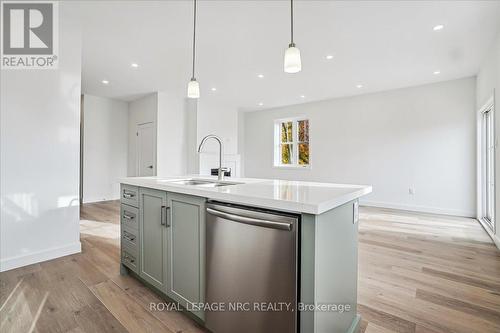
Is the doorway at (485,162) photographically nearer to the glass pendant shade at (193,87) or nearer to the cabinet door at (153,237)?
the glass pendant shade at (193,87)

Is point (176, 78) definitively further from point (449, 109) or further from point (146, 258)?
point (449, 109)

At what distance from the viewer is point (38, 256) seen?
2.58m

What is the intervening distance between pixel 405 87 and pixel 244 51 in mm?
3771

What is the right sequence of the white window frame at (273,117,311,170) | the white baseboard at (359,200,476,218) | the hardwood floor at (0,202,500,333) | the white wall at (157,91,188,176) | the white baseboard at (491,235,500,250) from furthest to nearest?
the white window frame at (273,117,311,170)
the white wall at (157,91,188,176)
the white baseboard at (359,200,476,218)
the white baseboard at (491,235,500,250)
the hardwood floor at (0,202,500,333)

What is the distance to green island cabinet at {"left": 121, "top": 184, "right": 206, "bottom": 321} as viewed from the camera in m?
1.54

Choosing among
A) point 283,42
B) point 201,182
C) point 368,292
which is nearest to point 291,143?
point 283,42

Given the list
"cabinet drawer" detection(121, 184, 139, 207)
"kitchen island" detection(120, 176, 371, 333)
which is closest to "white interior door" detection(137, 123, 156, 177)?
"cabinet drawer" detection(121, 184, 139, 207)

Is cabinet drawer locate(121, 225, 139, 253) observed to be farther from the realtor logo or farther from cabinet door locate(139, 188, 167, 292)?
the realtor logo

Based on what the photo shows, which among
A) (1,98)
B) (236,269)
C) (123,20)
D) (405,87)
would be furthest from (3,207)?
(405,87)

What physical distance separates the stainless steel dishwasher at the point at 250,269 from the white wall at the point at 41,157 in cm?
226

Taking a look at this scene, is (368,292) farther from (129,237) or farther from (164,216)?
(129,237)

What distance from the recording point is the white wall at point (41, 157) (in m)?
2.43

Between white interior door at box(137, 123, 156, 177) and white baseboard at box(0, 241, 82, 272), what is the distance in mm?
3128

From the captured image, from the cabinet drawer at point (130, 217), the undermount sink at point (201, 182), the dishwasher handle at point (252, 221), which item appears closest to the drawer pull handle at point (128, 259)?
the cabinet drawer at point (130, 217)
